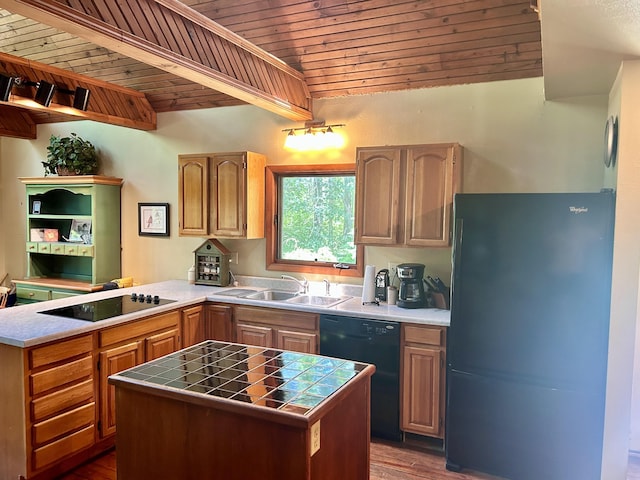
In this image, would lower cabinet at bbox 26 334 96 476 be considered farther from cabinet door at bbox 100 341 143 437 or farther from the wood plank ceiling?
the wood plank ceiling

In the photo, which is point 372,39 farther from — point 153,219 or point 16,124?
point 16,124

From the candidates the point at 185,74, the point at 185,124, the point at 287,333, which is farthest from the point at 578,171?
the point at 185,124

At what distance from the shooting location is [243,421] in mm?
1625

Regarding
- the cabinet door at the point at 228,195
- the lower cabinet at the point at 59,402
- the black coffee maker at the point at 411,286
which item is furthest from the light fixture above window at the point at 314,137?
the lower cabinet at the point at 59,402

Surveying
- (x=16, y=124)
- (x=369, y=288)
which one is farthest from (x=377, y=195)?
(x=16, y=124)

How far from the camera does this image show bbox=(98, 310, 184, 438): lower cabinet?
3066 millimetres

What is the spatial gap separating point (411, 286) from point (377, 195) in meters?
0.71

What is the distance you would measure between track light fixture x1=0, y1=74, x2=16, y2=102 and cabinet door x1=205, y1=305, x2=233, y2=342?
207 centimetres

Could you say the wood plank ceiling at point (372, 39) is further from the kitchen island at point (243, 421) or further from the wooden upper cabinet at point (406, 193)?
the kitchen island at point (243, 421)

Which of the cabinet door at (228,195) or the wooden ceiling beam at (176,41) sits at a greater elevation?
the wooden ceiling beam at (176,41)

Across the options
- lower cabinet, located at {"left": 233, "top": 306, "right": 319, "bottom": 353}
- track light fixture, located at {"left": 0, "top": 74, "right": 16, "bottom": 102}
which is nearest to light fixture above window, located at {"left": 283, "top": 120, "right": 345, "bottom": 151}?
lower cabinet, located at {"left": 233, "top": 306, "right": 319, "bottom": 353}

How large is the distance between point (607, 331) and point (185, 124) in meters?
3.89

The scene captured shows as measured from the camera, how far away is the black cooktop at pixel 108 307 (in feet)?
10.3

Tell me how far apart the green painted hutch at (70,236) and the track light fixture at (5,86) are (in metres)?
1.53
